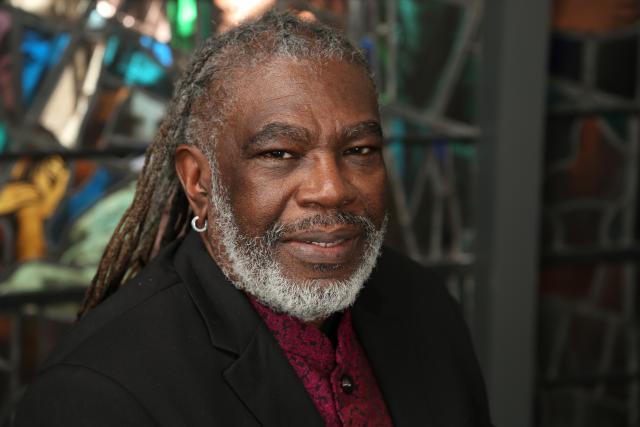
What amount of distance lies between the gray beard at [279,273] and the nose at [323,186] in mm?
31

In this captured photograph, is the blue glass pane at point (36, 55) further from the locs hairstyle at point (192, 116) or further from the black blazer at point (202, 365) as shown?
the black blazer at point (202, 365)

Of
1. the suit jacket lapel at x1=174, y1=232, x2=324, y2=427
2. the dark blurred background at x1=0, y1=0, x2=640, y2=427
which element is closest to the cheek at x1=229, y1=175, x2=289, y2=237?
the suit jacket lapel at x1=174, y1=232, x2=324, y2=427

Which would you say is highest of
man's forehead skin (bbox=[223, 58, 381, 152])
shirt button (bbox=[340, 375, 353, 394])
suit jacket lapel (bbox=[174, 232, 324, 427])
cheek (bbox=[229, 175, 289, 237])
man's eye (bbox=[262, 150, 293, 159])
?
man's forehead skin (bbox=[223, 58, 381, 152])

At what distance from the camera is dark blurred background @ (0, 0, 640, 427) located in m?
2.81

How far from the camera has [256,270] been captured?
142cm

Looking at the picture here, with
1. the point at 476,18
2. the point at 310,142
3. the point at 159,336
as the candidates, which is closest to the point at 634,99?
the point at 476,18

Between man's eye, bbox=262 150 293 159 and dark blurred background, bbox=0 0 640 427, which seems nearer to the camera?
man's eye, bbox=262 150 293 159

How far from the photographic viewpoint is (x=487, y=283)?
10.4 feet

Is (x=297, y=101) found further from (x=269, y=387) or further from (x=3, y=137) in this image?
(x=3, y=137)

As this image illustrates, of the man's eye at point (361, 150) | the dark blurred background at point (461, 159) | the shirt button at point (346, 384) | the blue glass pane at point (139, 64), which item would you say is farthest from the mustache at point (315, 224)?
the blue glass pane at point (139, 64)

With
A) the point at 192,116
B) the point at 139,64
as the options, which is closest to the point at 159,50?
the point at 139,64

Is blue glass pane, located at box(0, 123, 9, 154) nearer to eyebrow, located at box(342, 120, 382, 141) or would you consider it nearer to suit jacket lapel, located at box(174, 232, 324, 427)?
suit jacket lapel, located at box(174, 232, 324, 427)

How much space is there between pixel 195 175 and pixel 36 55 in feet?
4.98

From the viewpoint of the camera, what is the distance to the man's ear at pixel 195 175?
4.85ft
